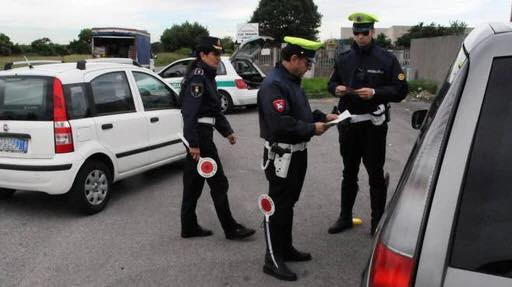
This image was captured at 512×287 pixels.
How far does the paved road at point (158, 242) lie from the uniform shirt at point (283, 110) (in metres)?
1.11

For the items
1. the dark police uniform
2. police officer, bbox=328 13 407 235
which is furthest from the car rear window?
police officer, bbox=328 13 407 235

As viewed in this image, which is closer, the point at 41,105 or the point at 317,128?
the point at 317,128

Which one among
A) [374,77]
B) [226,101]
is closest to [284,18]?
[226,101]

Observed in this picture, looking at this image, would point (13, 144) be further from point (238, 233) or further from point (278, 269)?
point (278, 269)

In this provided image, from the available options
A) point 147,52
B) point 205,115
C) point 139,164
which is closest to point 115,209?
point 139,164

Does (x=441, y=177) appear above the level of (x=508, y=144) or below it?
below

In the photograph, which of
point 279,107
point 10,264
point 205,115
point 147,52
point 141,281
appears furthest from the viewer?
point 147,52

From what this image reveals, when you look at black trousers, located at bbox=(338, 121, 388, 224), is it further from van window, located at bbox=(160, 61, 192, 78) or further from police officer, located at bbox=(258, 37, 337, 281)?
van window, located at bbox=(160, 61, 192, 78)

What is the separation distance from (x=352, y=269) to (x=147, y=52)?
82.2 feet

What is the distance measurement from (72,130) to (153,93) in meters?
1.61

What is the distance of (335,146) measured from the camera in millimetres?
8633

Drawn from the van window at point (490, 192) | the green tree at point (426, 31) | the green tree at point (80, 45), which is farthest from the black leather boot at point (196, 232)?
the green tree at point (80, 45)

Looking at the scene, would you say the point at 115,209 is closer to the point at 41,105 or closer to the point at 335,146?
the point at 41,105

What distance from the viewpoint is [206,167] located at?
13.9ft
